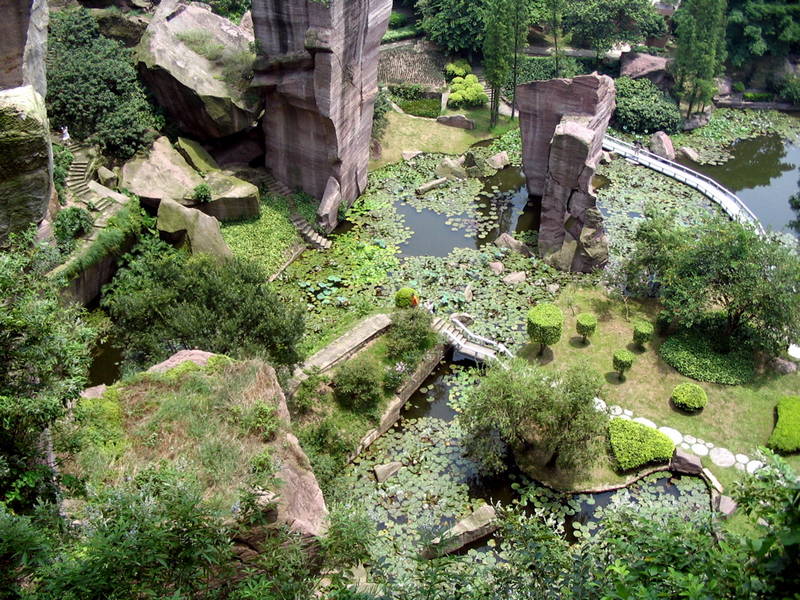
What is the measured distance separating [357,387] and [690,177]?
63.8ft

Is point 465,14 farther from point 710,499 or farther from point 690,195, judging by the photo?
point 710,499

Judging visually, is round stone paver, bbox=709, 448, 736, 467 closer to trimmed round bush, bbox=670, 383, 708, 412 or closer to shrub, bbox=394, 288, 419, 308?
trimmed round bush, bbox=670, 383, 708, 412

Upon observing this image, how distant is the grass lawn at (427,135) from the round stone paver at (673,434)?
17.3m

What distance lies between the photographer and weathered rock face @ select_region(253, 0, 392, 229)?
23.3 m

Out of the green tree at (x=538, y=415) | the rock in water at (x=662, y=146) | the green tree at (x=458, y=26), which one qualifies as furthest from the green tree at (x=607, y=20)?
the green tree at (x=538, y=415)

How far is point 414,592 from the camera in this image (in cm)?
803

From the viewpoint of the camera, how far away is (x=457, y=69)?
37344 mm

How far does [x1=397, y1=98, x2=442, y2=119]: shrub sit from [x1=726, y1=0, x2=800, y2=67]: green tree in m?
16.3

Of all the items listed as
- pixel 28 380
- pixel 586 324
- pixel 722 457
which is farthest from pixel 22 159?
pixel 722 457

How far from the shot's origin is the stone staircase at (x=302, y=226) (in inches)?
1000

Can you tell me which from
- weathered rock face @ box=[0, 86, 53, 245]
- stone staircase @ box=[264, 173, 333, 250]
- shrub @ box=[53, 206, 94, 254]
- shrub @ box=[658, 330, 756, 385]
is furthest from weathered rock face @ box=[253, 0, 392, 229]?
shrub @ box=[658, 330, 756, 385]

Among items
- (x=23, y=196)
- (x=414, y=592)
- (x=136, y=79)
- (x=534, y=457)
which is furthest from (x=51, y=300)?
(x=136, y=79)

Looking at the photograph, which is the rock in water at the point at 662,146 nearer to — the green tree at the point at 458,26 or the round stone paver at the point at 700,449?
the green tree at the point at 458,26

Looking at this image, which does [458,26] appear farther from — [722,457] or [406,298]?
[722,457]
